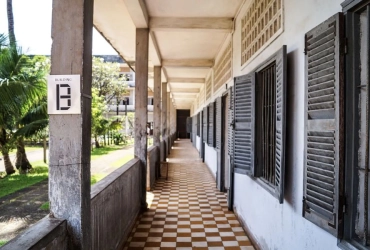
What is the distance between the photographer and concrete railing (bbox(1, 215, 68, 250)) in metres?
1.42

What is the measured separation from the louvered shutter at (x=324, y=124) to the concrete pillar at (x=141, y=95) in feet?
11.5

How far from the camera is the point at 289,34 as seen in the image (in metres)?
2.67

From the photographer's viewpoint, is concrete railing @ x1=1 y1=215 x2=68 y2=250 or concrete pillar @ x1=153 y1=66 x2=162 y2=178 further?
concrete pillar @ x1=153 y1=66 x2=162 y2=178

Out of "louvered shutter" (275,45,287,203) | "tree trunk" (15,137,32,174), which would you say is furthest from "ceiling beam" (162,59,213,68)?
"louvered shutter" (275,45,287,203)

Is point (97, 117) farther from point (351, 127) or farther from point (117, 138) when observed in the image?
point (351, 127)

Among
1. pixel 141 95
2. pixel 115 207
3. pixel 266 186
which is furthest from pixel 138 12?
pixel 266 186

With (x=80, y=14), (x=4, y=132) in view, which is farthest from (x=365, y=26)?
(x=4, y=132)

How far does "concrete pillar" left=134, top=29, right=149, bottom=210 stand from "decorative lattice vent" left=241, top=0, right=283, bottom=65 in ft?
5.59

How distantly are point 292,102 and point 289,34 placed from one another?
609 millimetres

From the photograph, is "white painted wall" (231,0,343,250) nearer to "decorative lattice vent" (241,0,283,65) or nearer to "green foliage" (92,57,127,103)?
"decorative lattice vent" (241,0,283,65)

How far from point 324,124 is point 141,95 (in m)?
3.76

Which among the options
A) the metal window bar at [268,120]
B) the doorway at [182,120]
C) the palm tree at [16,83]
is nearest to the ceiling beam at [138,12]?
the metal window bar at [268,120]

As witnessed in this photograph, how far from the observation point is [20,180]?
7965mm

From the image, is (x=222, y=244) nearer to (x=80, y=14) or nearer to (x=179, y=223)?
(x=179, y=223)
